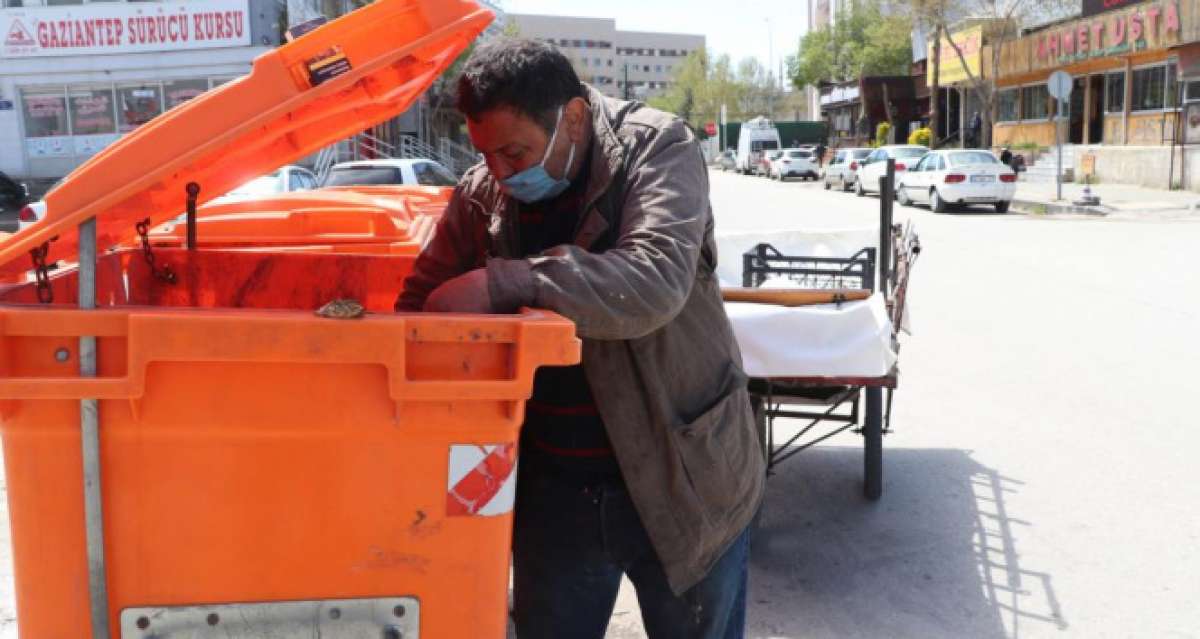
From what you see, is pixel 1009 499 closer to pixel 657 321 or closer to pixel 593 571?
pixel 593 571

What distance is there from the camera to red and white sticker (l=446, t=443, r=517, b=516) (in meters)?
1.80

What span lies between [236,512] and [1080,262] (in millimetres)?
12927

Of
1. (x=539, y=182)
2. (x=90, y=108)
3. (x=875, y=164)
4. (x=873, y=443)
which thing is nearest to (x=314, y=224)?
(x=873, y=443)

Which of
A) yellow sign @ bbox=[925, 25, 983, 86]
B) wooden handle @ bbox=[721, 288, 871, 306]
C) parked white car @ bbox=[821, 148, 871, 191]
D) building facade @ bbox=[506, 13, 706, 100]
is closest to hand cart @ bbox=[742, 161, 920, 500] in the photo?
wooden handle @ bbox=[721, 288, 871, 306]

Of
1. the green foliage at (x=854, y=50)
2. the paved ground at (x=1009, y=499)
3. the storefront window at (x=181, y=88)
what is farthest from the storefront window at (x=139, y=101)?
the green foliage at (x=854, y=50)

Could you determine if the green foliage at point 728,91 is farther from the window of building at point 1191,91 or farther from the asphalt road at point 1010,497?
the asphalt road at point 1010,497

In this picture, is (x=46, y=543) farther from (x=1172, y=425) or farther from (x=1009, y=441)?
(x=1172, y=425)

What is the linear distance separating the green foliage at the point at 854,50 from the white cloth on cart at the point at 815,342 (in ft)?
149

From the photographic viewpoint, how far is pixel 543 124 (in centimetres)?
204

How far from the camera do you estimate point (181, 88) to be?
26.7m

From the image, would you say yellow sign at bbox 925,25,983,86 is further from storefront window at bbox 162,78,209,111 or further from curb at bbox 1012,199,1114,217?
storefront window at bbox 162,78,209,111

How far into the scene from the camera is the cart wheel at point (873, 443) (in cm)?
489

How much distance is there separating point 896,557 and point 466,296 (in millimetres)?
3169

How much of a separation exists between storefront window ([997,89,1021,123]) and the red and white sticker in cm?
3916
